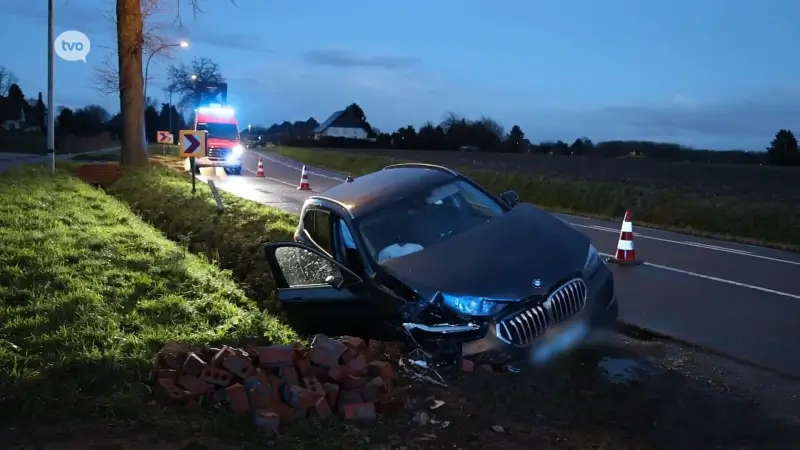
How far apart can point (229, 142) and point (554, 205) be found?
16.0 metres

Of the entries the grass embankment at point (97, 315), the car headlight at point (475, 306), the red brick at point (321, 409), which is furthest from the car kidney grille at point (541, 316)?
the grass embankment at point (97, 315)

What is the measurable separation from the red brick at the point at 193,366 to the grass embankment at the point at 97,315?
0.92 ft

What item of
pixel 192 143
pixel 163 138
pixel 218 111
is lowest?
pixel 163 138

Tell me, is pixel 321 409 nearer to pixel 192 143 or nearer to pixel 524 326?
pixel 524 326

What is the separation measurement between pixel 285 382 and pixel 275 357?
156mm

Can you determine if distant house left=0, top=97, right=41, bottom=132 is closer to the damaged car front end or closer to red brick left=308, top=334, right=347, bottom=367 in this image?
the damaged car front end

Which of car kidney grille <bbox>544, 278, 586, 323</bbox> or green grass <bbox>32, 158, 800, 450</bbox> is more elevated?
car kidney grille <bbox>544, 278, 586, 323</bbox>

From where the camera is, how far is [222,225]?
1184 cm

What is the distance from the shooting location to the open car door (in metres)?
5.68

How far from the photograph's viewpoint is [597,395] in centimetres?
503

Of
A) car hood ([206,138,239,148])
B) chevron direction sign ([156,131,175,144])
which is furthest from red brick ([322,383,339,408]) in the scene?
chevron direction sign ([156,131,175,144])

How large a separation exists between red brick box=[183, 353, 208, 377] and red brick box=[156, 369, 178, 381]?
0.21ft

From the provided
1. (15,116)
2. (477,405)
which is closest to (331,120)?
(15,116)

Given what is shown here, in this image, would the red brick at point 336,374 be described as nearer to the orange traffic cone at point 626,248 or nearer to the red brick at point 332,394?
the red brick at point 332,394
